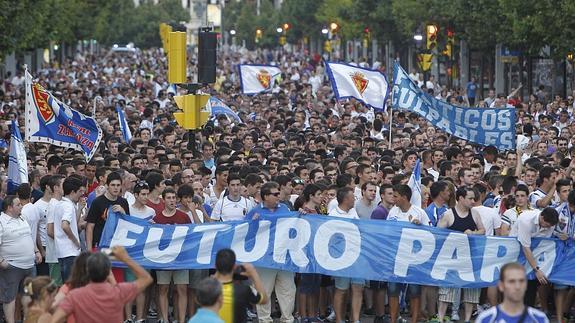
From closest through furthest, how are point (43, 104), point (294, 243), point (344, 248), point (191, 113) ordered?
point (344, 248) → point (294, 243) → point (43, 104) → point (191, 113)

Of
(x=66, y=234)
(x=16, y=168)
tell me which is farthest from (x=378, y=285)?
(x=16, y=168)

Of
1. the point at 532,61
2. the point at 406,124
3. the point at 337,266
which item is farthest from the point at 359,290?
the point at 532,61

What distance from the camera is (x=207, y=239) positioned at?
15.3 m

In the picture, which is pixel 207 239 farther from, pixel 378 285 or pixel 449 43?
pixel 449 43

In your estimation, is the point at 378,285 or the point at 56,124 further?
the point at 56,124

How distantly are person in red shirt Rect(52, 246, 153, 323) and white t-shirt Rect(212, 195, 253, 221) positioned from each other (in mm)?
5726

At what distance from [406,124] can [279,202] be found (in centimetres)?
1330

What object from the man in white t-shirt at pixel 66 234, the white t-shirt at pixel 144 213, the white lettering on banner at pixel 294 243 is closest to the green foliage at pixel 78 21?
the white t-shirt at pixel 144 213

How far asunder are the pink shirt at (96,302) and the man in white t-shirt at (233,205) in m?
5.75

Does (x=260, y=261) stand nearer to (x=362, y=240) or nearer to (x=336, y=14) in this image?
(x=362, y=240)

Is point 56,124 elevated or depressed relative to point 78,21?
depressed

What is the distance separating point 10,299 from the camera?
15031 mm

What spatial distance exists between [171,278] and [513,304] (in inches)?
264

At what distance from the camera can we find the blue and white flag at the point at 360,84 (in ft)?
90.7
